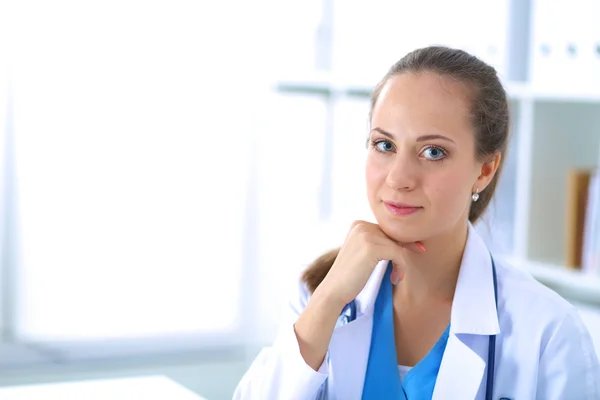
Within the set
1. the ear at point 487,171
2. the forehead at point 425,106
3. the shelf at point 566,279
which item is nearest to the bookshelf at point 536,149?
the shelf at point 566,279

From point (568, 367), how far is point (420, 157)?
0.41 meters

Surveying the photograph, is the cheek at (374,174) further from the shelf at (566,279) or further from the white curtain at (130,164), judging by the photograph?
the white curtain at (130,164)

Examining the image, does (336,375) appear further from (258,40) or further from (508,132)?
(258,40)

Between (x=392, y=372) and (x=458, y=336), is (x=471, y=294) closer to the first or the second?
(x=458, y=336)

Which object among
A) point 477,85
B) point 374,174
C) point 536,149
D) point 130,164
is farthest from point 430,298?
point 130,164

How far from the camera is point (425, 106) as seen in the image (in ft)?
4.75

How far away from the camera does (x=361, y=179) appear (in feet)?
10.3

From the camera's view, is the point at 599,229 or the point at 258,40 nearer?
the point at 599,229

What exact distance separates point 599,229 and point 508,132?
33.0 inches

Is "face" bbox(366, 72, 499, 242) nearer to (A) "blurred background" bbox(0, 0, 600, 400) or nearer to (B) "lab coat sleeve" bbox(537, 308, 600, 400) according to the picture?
(B) "lab coat sleeve" bbox(537, 308, 600, 400)

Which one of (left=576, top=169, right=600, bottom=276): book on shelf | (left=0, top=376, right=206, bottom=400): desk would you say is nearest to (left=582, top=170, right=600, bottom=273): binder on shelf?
(left=576, top=169, right=600, bottom=276): book on shelf

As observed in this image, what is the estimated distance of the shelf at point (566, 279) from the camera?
7.44ft

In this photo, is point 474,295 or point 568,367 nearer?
point 568,367

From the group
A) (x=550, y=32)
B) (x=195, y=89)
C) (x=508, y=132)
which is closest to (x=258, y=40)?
(x=195, y=89)
